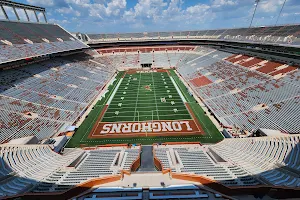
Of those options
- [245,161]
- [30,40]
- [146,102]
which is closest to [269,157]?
[245,161]

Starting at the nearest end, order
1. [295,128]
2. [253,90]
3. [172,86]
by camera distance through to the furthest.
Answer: [295,128]
[253,90]
[172,86]

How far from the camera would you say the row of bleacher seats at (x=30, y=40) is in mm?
28011

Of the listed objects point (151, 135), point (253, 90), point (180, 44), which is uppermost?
point (180, 44)

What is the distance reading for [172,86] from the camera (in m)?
37.7

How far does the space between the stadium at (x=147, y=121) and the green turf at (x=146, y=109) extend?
176mm

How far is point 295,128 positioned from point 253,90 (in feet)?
30.4

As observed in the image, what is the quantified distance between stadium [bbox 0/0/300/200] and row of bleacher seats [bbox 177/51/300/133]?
0.16 metres

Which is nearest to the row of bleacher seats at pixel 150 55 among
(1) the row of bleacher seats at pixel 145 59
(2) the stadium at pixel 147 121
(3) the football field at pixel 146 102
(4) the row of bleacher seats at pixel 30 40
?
(1) the row of bleacher seats at pixel 145 59

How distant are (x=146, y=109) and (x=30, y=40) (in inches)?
1095

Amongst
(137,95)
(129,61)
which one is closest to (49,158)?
(137,95)

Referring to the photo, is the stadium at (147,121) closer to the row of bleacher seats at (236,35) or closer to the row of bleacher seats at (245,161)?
the row of bleacher seats at (245,161)

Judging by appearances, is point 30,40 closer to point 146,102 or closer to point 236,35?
point 146,102

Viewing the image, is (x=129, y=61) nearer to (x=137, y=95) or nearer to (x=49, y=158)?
(x=137, y=95)

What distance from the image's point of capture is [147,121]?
24.0m
